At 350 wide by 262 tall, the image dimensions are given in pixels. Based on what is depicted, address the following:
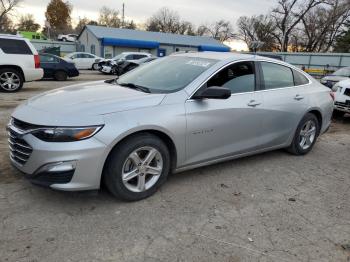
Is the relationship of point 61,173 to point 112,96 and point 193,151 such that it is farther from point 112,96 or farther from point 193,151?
point 193,151

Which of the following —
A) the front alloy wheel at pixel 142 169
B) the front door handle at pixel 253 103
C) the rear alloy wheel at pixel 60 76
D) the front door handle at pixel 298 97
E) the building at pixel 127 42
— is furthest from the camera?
the building at pixel 127 42

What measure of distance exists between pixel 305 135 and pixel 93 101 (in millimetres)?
A: 3635

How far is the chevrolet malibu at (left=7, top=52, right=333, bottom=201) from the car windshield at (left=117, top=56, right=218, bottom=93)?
0.05ft

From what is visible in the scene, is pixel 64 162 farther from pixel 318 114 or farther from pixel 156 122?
pixel 318 114

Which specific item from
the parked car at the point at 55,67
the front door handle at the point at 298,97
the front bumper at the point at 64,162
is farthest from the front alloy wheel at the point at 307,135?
the parked car at the point at 55,67

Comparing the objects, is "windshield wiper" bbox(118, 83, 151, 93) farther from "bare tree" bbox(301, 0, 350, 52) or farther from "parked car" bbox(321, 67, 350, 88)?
"bare tree" bbox(301, 0, 350, 52)

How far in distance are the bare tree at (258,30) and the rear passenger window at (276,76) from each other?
164 ft

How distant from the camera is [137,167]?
3.64 metres

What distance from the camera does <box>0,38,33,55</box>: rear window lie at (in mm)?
10961

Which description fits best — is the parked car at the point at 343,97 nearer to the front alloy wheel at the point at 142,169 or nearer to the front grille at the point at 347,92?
the front grille at the point at 347,92

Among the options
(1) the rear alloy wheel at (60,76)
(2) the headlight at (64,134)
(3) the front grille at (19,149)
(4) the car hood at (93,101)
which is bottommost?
(1) the rear alloy wheel at (60,76)

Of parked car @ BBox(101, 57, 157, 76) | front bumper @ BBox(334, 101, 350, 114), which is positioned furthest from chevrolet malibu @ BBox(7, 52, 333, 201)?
parked car @ BBox(101, 57, 157, 76)

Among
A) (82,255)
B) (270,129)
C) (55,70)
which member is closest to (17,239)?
(82,255)

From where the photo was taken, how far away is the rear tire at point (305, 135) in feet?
17.9
